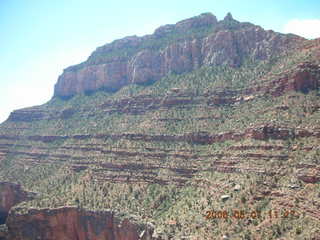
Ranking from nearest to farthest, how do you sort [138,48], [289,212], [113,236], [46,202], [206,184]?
[289,212] → [206,184] → [113,236] → [46,202] → [138,48]

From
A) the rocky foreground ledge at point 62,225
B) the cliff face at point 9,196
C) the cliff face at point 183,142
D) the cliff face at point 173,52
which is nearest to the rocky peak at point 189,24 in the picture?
the cliff face at point 173,52

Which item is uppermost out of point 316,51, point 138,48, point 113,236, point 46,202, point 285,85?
point 138,48

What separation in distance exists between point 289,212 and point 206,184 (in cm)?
1923

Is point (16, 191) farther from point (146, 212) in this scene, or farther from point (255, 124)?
point (255, 124)

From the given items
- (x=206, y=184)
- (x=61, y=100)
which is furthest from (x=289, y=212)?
(x=61, y=100)

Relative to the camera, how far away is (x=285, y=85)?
7700cm

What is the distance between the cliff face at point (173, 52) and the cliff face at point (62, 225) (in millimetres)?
49803

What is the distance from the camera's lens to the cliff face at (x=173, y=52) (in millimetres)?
100438

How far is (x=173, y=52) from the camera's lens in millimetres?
116438

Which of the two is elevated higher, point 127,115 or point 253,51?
point 253,51

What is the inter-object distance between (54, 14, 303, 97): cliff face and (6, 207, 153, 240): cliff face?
163 feet

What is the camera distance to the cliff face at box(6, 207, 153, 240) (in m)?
74.8
